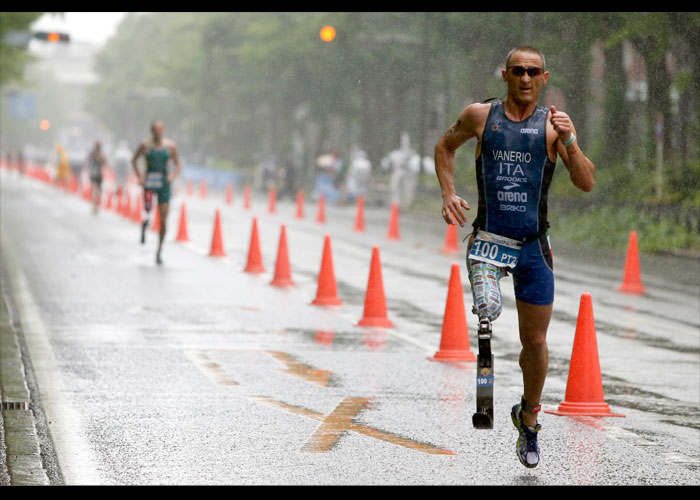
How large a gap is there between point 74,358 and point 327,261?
4.91 meters

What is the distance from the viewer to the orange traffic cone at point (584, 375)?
363 inches

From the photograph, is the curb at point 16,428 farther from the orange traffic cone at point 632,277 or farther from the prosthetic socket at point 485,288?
the orange traffic cone at point 632,277

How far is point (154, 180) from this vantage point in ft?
68.0

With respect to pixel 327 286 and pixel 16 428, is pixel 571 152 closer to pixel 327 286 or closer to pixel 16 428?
pixel 16 428

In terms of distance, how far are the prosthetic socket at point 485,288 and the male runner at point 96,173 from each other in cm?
3017

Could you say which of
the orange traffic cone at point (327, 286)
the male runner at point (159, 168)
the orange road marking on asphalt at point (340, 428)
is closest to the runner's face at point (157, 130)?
the male runner at point (159, 168)

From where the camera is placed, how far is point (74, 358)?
11516 mm

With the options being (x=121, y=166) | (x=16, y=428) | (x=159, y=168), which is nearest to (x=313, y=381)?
(x=16, y=428)

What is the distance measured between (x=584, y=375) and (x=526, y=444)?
7.32 ft

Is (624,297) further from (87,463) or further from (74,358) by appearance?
(87,463)

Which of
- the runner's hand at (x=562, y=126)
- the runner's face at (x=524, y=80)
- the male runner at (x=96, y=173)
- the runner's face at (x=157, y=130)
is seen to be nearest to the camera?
the runner's hand at (x=562, y=126)

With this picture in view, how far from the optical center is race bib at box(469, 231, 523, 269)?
275 inches
